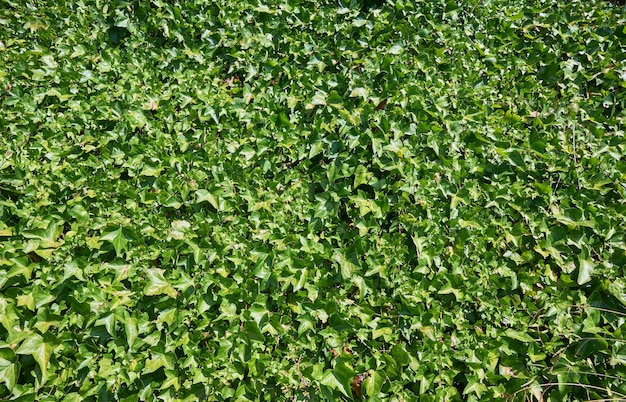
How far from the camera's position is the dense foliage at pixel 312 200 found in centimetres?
183

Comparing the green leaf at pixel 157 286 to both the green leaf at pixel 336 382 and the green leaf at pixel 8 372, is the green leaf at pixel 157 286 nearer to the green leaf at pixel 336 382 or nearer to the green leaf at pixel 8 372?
the green leaf at pixel 8 372

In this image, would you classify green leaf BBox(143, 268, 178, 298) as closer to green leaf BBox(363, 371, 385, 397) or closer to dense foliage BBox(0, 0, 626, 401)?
dense foliage BBox(0, 0, 626, 401)

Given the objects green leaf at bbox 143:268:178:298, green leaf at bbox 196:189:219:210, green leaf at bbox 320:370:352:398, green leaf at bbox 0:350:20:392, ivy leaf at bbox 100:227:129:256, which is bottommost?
green leaf at bbox 0:350:20:392

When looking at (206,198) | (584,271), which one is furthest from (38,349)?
(584,271)

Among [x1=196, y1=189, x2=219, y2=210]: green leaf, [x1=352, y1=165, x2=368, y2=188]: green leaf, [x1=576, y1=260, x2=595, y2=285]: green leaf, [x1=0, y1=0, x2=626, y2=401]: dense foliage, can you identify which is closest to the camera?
[x1=0, y1=0, x2=626, y2=401]: dense foliage

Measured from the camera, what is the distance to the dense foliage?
6.00 ft

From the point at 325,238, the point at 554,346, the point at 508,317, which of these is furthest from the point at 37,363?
the point at 554,346

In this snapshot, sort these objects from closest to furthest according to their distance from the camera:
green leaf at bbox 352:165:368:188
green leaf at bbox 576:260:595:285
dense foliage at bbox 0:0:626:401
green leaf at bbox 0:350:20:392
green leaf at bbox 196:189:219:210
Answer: green leaf at bbox 0:350:20:392
dense foliage at bbox 0:0:626:401
green leaf at bbox 576:260:595:285
green leaf at bbox 196:189:219:210
green leaf at bbox 352:165:368:188

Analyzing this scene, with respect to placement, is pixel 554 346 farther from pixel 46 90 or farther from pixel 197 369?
pixel 46 90

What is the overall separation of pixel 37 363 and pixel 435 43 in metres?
2.63

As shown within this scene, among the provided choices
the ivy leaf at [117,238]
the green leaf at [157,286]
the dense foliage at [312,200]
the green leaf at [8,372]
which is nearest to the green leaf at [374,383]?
the dense foliage at [312,200]

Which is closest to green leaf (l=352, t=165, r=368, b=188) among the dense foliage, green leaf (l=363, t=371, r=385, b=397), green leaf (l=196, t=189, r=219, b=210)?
the dense foliage

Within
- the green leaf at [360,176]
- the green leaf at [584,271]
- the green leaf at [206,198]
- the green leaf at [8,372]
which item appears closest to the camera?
the green leaf at [8,372]

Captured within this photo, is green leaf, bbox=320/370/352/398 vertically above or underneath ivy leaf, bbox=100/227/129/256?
underneath
